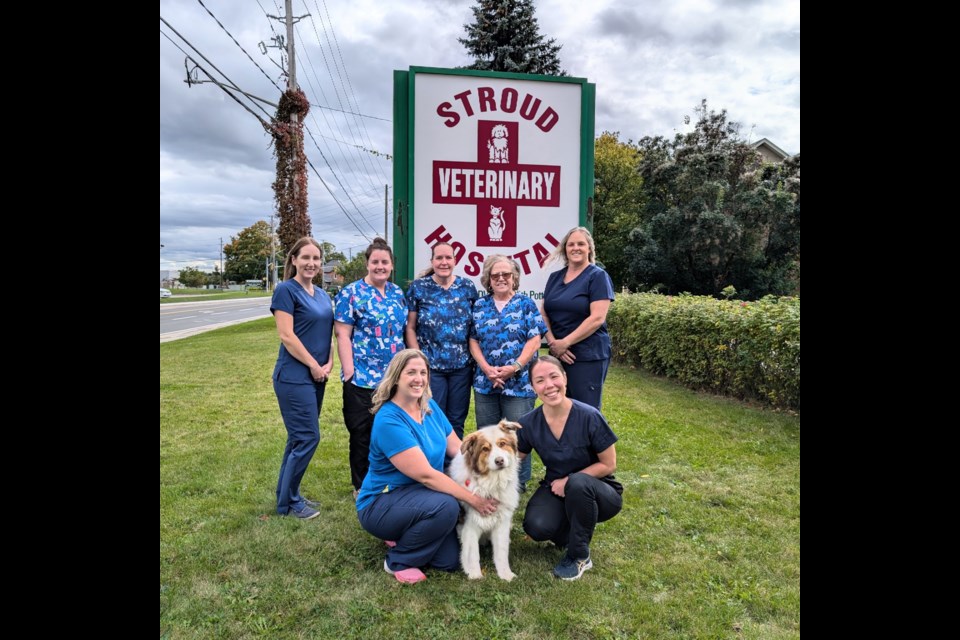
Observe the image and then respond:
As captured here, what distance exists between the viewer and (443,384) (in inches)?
137

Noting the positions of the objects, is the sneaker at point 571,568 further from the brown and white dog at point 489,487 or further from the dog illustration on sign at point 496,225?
the dog illustration on sign at point 496,225

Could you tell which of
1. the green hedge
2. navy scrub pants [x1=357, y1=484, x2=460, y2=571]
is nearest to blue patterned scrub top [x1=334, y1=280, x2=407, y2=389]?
navy scrub pants [x1=357, y1=484, x2=460, y2=571]

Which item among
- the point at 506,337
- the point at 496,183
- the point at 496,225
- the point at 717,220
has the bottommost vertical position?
the point at 506,337

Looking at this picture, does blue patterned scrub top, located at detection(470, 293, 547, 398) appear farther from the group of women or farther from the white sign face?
the white sign face

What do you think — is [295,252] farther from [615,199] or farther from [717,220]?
[615,199]

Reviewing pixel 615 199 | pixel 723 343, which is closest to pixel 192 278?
pixel 615 199

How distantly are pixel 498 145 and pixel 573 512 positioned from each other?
2.00m

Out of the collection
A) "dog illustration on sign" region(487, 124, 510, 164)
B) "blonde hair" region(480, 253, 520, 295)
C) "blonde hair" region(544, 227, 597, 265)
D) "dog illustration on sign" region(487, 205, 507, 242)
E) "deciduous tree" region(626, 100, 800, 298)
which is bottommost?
"blonde hair" region(480, 253, 520, 295)

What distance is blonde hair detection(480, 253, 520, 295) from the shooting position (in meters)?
3.21

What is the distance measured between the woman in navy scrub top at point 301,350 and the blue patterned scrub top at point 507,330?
3.19 ft

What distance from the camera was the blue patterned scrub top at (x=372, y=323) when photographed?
3432mm

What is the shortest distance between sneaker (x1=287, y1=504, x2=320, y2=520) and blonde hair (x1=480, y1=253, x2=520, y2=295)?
1855 mm
